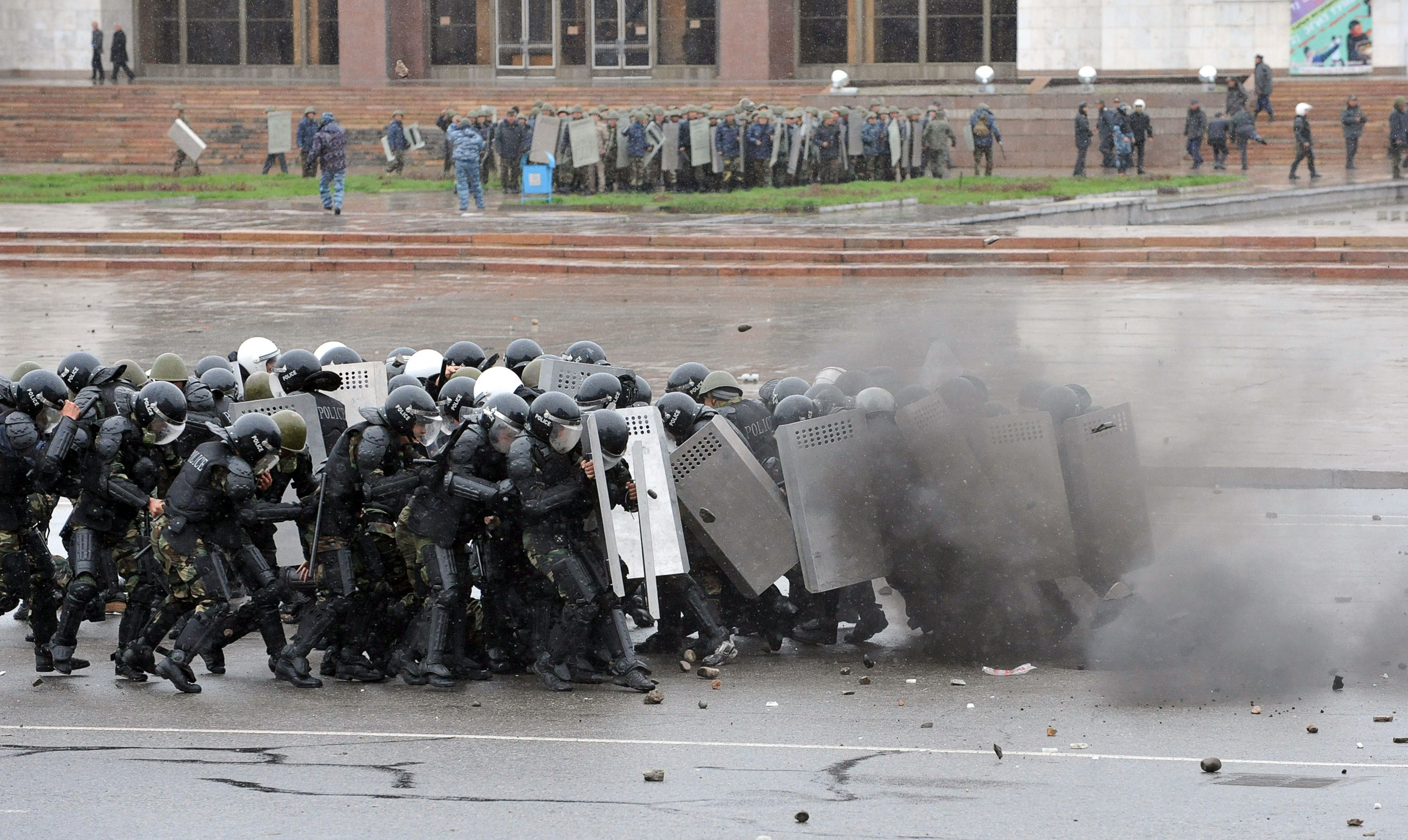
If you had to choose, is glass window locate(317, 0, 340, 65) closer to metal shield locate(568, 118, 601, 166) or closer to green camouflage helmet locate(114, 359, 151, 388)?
metal shield locate(568, 118, 601, 166)

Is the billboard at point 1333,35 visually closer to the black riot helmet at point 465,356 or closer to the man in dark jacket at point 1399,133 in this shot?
the man in dark jacket at point 1399,133

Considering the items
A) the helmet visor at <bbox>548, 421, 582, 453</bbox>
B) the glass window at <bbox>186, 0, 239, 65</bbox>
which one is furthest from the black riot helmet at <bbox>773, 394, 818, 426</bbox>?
the glass window at <bbox>186, 0, 239, 65</bbox>

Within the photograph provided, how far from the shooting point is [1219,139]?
31.1 m

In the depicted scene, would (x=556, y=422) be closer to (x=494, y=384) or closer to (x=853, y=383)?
(x=494, y=384)

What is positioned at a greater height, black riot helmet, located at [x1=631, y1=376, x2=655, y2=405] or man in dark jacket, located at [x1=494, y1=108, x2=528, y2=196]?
man in dark jacket, located at [x1=494, y1=108, x2=528, y2=196]

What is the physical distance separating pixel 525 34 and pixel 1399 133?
2353 cm

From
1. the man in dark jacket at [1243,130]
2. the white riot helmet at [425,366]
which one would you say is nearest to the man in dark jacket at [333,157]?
the man in dark jacket at [1243,130]

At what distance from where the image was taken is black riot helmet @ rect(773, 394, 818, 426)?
7.93 metres

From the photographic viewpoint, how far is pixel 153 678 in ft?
25.1

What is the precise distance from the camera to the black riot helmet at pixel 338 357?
347 inches

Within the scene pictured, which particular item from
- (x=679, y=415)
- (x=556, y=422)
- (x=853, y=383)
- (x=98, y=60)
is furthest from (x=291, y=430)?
(x=98, y=60)

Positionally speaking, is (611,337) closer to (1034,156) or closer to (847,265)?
(847,265)

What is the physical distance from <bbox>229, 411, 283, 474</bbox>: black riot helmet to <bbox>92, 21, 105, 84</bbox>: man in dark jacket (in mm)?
38525

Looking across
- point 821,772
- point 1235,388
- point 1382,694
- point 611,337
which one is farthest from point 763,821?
point 611,337
